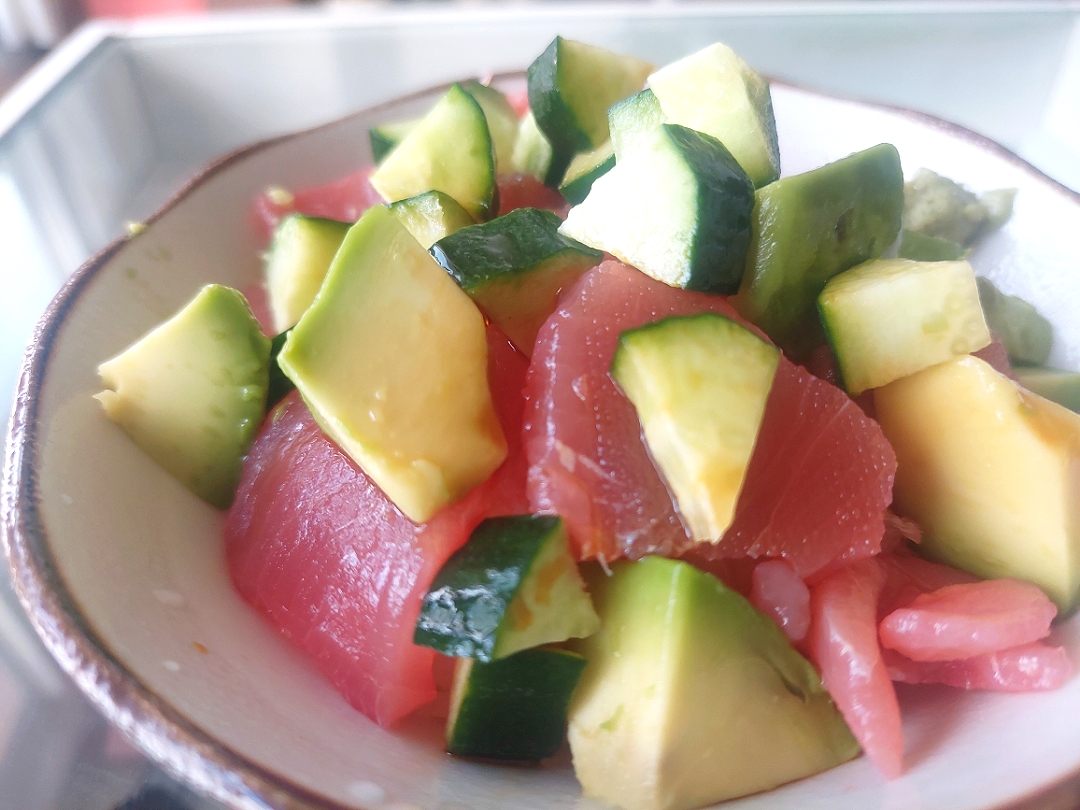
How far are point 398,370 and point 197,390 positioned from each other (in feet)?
1.02

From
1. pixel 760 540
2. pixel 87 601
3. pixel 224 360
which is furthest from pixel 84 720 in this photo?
pixel 760 540

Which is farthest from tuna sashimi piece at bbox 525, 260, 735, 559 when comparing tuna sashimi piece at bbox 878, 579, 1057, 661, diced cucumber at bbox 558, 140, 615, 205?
diced cucumber at bbox 558, 140, 615, 205

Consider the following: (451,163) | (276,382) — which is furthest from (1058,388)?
(276,382)

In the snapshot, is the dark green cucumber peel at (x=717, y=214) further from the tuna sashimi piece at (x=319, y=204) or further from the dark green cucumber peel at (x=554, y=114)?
the tuna sashimi piece at (x=319, y=204)

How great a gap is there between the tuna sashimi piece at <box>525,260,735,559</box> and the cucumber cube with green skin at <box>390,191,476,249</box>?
0.87 ft

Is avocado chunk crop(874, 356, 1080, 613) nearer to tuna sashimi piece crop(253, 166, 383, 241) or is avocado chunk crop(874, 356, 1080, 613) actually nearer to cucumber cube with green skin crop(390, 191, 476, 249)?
cucumber cube with green skin crop(390, 191, 476, 249)

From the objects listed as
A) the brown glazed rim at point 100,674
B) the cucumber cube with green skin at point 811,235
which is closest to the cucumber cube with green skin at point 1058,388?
the cucumber cube with green skin at point 811,235

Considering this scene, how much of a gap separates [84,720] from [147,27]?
2.04 m

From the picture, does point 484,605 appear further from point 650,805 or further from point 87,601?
point 87,601

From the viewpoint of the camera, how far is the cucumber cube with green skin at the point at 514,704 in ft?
2.19

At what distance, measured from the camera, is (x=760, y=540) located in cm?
70

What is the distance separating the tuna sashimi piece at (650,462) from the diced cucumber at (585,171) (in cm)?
32

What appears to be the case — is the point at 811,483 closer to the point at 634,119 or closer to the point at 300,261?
the point at 634,119

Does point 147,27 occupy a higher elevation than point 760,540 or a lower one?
higher
